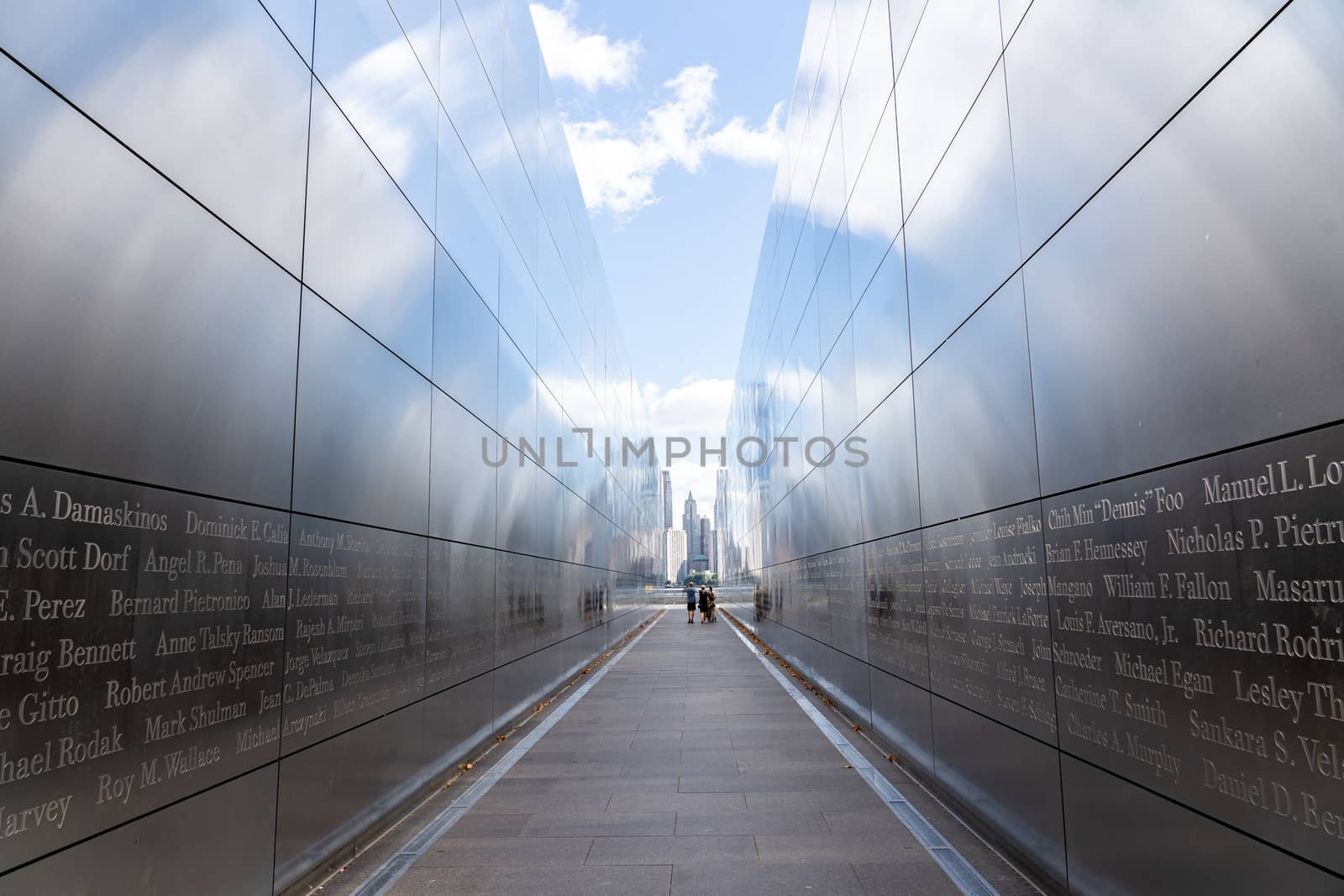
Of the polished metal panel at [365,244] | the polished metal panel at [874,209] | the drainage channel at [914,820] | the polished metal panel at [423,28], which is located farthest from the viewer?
the polished metal panel at [874,209]

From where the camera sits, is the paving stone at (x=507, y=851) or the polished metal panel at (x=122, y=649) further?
the paving stone at (x=507, y=851)

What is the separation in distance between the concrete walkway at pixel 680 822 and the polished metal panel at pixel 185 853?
Result: 967mm

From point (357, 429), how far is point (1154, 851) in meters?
4.98

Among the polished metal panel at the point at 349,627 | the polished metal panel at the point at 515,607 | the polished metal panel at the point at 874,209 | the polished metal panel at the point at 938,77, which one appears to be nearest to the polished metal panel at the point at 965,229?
the polished metal panel at the point at 938,77

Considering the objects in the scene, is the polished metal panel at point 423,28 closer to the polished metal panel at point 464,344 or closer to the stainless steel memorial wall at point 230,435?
the stainless steel memorial wall at point 230,435

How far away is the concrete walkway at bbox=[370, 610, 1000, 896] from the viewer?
5219 mm

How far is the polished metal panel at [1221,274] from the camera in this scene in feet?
9.04

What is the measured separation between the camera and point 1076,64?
4.30 metres

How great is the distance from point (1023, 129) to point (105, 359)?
4614 millimetres

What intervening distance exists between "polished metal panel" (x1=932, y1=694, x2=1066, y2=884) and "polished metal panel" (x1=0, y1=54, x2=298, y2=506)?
4.42 meters

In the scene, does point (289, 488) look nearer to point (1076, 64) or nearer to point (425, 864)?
point (425, 864)

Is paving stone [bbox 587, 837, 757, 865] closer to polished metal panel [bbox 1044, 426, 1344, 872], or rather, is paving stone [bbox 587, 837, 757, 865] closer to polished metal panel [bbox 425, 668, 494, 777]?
polished metal panel [bbox 425, 668, 494, 777]

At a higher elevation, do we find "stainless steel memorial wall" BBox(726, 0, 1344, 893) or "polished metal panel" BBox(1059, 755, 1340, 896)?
"stainless steel memorial wall" BBox(726, 0, 1344, 893)

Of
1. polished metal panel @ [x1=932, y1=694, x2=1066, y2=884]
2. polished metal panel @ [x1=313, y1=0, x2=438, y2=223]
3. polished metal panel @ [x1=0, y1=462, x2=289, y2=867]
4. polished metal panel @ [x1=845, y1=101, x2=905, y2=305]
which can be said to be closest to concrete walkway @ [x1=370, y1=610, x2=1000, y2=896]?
polished metal panel @ [x1=932, y1=694, x2=1066, y2=884]
